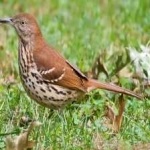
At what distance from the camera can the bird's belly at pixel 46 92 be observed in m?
6.66

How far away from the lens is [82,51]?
8594 millimetres

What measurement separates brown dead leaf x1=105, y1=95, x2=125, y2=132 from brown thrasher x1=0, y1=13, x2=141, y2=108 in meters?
0.20

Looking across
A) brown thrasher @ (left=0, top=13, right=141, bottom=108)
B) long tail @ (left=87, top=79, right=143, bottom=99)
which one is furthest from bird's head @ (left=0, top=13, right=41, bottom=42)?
long tail @ (left=87, top=79, right=143, bottom=99)

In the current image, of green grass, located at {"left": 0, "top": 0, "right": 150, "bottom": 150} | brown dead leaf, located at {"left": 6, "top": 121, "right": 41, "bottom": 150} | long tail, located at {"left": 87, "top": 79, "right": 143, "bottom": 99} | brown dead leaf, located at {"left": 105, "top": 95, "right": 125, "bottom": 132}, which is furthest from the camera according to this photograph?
long tail, located at {"left": 87, "top": 79, "right": 143, "bottom": 99}

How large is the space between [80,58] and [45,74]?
168cm

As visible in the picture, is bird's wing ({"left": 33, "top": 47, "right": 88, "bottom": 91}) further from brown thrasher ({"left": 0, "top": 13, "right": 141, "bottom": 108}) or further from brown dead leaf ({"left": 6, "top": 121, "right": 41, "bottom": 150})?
brown dead leaf ({"left": 6, "top": 121, "right": 41, "bottom": 150})

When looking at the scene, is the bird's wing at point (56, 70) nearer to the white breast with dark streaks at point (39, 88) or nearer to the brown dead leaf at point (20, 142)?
the white breast with dark streaks at point (39, 88)

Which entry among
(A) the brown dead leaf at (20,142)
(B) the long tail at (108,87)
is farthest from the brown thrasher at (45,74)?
(A) the brown dead leaf at (20,142)

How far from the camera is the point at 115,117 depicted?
669 cm

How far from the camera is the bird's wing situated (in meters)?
6.72

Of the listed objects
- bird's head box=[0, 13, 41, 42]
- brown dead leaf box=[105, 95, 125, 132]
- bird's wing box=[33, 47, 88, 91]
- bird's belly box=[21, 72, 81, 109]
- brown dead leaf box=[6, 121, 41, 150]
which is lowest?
brown dead leaf box=[6, 121, 41, 150]

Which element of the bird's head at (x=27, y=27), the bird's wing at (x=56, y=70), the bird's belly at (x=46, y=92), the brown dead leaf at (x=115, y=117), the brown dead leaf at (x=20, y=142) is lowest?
the brown dead leaf at (x=20, y=142)

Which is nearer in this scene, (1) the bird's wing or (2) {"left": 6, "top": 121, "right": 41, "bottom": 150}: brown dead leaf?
(2) {"left": 6, "top": 121, "right": 41, "bottom": 150}: brown dead leaf

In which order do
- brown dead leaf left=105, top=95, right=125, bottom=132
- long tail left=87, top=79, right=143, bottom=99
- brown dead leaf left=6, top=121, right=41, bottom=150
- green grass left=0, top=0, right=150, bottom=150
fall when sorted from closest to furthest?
brown dead leaf left=6, top=121, right=41, bottom=150 < green grass left=0, top=0, right=150, bottom=150 < brown dead leaf left=105, top=95, right=125, bottom=132 < long tail left=87, top=79, right=143, bottom=99
